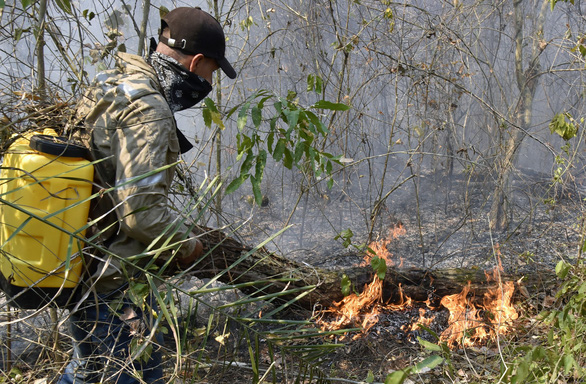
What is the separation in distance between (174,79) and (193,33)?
0.23 m

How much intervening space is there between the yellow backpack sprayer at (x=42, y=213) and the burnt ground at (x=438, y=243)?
1241 mm

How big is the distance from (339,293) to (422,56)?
10.6 ft

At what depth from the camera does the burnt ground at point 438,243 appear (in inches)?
133

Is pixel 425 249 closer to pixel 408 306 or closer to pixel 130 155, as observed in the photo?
pixel 408 306

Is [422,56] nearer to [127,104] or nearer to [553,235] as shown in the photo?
[553,235]

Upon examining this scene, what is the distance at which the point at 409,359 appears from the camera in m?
3.38

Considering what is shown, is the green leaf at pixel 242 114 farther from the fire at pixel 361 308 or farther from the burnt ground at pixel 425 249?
the fire at pixel 361 308

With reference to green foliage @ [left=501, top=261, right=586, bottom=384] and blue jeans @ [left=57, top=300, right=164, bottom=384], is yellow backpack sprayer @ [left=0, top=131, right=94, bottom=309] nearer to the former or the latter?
blue jeans @ [left=57, top=300, right=164, bottom=384]

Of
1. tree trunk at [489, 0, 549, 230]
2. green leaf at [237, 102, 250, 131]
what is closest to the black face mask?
green leaf at [237, 102, 250, 131]

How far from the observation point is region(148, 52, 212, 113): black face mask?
2.36 meters

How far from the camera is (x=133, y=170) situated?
1.99 m

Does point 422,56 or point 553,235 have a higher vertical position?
point 422,56

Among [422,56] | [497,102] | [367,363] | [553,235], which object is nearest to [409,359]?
[367,363]

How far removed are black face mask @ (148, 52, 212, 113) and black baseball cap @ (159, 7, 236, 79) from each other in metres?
0.08
